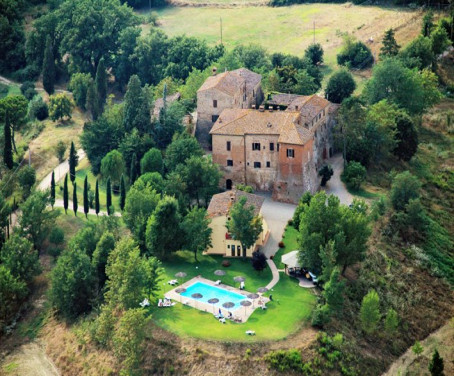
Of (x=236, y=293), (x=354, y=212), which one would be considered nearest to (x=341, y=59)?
(x=354, y=212)

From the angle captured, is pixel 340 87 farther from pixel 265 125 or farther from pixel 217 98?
pixel 265 125

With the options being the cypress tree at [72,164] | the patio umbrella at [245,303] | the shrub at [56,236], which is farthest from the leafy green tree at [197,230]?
the cypress tree at [72,164]

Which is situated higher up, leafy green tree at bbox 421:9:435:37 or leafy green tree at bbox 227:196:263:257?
leafy green tree at bbox 421:9:435:37

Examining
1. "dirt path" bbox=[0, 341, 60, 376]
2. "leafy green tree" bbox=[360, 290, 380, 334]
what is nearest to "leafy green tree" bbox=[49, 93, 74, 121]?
"dirt path" bbox=[0, 341, 60, 376]

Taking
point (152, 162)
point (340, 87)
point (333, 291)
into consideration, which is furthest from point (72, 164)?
point (333, 291)

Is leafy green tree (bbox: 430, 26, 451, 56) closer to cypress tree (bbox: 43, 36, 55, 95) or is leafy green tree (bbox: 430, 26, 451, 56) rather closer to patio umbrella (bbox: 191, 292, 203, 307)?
cypress tree (bbox: 43, 36, 55, 95)

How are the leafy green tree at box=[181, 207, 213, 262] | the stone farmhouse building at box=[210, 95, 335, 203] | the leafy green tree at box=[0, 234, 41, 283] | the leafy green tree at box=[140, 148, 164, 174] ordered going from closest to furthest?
the leafy green tree at box=[181, 207, 213, 262] < the leafy green tree at box=[0, 234, 41, 283] < the stone farmhouse building at box=[210, 95, 335, 203] < the leafy green tree at box=[140, 148, 164, 174]

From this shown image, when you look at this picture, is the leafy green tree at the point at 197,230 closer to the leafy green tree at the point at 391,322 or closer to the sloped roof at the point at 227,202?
the sloped roof at the point at 227,202

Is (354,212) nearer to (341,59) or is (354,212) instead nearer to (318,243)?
(318,243)
